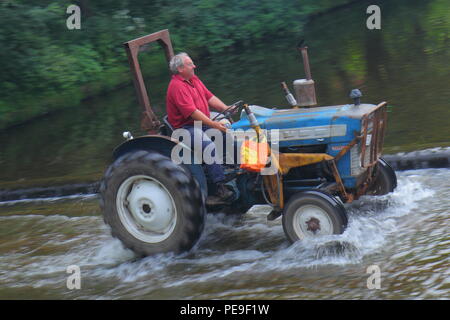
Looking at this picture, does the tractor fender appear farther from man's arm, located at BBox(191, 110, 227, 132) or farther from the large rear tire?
man's arm, located at BBox(191, 110, 227, 132)

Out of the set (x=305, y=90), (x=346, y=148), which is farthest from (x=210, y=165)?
(x=346, y=148)

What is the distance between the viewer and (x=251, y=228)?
23.2 ft

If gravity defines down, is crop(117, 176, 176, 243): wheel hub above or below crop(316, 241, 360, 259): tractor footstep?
above

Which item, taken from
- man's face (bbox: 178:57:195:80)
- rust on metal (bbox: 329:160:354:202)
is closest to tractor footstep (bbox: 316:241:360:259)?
rust on metal (bbox: 329:160:354:202)

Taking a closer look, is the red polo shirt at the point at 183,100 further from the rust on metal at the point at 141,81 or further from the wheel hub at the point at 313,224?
the wheel hub at the point at 313,224

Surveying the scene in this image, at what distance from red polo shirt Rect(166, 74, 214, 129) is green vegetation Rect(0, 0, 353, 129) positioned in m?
7.23

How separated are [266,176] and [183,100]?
997 mm

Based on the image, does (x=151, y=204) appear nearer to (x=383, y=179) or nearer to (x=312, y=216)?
(x=312, y=216)

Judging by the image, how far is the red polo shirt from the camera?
6359 millimetres

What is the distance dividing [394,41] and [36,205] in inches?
373

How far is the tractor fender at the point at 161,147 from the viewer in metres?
6.36
